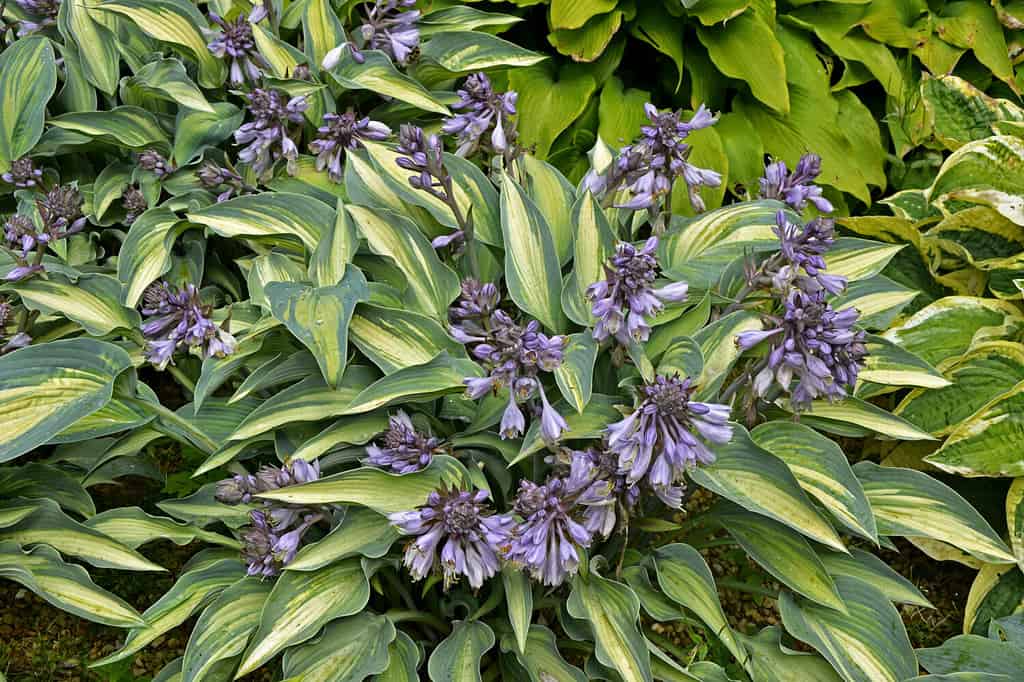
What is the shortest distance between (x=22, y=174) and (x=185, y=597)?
5.09 feet

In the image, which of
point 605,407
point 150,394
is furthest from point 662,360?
point 150,394

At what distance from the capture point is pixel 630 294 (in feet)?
6.50

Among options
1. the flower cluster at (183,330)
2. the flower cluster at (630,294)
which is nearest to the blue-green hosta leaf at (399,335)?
the flower cluster at (183,330)

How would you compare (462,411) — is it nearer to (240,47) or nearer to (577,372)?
(577,372)

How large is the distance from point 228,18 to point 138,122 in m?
0.54

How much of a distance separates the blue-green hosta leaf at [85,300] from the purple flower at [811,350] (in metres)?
1.70

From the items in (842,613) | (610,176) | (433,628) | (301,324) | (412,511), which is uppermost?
(610,176)

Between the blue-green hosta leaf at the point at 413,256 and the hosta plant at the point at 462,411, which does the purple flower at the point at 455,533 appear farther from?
the blue-green hosta leaf at the point at 413,256

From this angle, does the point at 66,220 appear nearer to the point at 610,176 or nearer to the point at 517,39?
the point at 610,176

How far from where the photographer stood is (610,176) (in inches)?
99.5

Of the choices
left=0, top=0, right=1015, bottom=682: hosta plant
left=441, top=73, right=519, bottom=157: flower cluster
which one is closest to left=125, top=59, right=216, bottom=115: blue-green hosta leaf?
left=0, top=0, right=1015, bottom=682: hosta plant

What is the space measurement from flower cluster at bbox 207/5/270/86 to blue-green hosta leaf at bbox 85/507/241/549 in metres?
1.52

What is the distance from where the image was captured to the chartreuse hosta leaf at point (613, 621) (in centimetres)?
202

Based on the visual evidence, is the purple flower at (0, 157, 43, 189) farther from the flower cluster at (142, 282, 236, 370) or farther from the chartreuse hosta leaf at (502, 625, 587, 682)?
the chartreuse hosta leaf at (502, 625, 587, 682)
